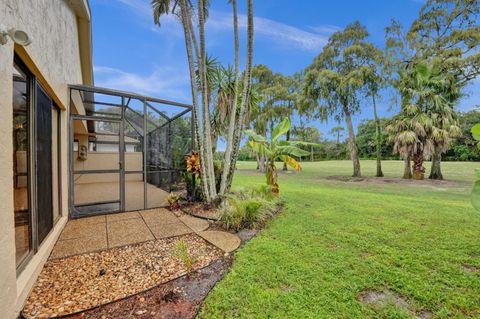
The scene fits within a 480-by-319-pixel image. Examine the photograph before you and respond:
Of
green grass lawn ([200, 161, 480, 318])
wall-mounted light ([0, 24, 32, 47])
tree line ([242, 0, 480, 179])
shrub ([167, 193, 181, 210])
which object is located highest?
tree line ([242, 0, 480, 179])

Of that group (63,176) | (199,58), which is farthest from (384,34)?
(63,176)

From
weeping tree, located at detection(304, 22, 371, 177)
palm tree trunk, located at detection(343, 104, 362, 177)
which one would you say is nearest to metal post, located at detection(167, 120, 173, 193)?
weeping tree, located at detection(304, 22, 371, 177)

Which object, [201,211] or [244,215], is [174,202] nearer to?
[201,211]

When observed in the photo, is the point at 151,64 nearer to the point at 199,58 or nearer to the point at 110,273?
the point at 199,58

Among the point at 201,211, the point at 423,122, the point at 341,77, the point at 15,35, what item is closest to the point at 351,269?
the point at 201,211

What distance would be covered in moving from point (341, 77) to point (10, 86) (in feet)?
56.2

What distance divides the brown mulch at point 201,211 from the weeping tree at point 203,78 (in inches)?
11.5

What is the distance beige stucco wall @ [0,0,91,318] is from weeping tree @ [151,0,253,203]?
264 centimetres

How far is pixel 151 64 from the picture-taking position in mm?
14367

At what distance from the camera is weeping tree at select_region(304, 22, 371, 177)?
15.0m

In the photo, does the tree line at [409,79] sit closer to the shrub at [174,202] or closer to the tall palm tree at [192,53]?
the tall palm tree at [192,53]

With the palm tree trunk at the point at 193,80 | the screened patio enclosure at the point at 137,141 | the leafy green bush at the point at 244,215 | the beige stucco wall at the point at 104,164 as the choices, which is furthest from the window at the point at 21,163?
the beige stucco wall at the point at 104,164

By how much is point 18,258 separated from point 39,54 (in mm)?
2735

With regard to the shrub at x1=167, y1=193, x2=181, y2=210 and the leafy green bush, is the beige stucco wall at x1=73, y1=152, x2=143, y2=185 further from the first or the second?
the leafy green bush
